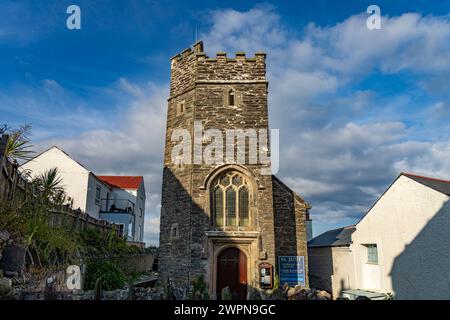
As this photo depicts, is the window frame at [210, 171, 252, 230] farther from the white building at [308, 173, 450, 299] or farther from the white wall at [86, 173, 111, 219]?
the white wall at [86, 173, 111, 219]

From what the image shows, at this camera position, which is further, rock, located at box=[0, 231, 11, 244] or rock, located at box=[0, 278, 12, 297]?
rock, located at box=[0, 231, 11, 244]

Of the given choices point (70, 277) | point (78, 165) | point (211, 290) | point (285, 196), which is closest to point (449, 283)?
point (285, 196)

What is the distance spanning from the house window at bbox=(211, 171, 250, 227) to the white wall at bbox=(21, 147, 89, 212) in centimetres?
1443

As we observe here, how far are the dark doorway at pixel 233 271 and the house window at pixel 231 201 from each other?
43.8 inches

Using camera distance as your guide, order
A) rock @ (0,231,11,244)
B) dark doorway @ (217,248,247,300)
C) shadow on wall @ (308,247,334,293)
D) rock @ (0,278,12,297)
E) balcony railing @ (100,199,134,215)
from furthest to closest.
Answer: balcony railing @ (100,199,134,215) < shadow on wall @ (308,247,334,293) < dark doorway @ (217,248,247,300) < rock @ (0,231,11,244) < rock @ (0,278,12,297)

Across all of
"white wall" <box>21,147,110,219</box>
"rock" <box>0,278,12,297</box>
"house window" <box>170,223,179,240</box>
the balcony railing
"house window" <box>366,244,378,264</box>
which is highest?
"white wall" <box>21,147,110,219</box>

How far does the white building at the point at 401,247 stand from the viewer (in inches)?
416

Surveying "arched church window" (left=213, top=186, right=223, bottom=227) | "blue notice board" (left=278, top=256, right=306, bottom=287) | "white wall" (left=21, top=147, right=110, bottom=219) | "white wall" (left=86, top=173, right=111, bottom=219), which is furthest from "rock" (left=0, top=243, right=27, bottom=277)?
"white wall" (left=86, top=173, right=111, bottom=219)

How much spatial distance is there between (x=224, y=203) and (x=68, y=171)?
53.0 ft

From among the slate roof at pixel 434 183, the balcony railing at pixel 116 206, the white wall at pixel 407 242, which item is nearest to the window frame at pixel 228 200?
the white wall at pixel 407 242

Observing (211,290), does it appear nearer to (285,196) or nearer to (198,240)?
(198,240)

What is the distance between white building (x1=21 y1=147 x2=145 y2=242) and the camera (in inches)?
942

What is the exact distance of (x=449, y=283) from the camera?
10.0 meters
